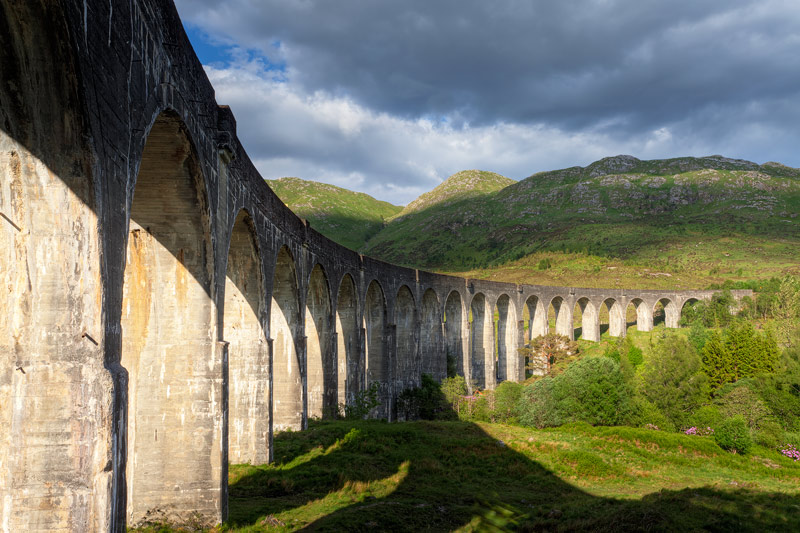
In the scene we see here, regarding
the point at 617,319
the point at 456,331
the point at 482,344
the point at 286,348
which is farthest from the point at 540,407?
the point at 617,319

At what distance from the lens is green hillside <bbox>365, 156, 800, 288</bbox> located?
8906 centimetres

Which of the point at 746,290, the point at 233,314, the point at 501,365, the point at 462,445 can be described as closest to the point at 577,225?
the point at 746,290

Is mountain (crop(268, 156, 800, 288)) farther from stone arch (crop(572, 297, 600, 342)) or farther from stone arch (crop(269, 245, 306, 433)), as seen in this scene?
stone arch (crop(269, 245, 306, 433))

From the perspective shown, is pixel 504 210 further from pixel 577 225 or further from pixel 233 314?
pixel 233 314

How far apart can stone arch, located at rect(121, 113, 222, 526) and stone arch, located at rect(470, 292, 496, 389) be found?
119 ft

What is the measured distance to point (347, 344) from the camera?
1053 inches

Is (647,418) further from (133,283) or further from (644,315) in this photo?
Answer: (644,315)

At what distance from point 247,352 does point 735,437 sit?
24594 millimetres

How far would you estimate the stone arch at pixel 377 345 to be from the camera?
30.3m

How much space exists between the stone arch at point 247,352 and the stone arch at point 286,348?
9.90 ft

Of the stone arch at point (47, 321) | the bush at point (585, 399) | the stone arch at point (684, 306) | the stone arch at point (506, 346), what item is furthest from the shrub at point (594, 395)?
the stone arch at point (684, 306)

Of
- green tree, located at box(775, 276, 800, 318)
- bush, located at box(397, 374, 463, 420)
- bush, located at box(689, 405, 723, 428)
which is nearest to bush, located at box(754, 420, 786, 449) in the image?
bush, located at box(689, 405, 723, 428)

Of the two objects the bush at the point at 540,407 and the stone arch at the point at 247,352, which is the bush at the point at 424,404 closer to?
the bush at the point at 540,407

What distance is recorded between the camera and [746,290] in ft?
223
